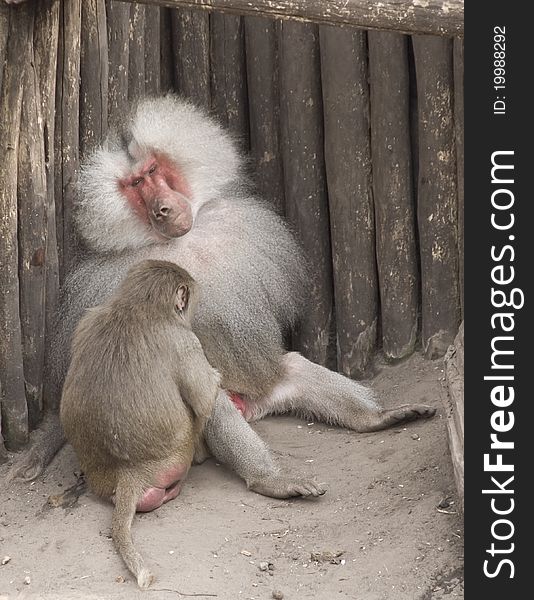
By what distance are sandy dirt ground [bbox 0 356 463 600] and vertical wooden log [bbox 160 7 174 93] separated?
1.91 metres

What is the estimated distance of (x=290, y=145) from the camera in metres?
6.20

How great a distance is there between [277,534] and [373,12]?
1.97 meters

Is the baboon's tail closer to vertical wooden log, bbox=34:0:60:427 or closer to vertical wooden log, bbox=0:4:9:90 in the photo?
vertical wooden log, bbox=34:0:60:427

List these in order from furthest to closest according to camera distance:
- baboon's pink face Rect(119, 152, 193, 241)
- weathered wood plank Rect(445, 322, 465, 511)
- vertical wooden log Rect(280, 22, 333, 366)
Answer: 1. vertical wooden log Rect(280, 22, 333, 366)
2. baboon's pink face Rect(119, 152, 193, 241)
3. weathered wood plank Rect(445, 322, 465, 511)

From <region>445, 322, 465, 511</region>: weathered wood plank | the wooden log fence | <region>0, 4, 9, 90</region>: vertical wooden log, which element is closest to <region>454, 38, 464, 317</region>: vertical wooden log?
the wooden log fence

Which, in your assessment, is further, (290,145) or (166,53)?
(166,53)

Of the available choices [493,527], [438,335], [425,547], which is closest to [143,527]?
[425,547]

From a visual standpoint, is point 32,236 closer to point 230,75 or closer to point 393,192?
point 230,75

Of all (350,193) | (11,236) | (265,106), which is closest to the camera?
(11,236)

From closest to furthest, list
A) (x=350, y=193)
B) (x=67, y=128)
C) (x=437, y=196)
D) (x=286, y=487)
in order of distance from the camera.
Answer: (x=286, y=487)
(x=67, y=128)
(x=437, y=196)
(x=350, y=193)

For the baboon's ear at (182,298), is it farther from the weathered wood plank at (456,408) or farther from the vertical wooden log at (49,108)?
the weathered wood plank at (456,408)

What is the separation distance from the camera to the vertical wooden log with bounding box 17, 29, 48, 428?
214 inches

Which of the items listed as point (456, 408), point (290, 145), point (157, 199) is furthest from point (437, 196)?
point (456, 408)

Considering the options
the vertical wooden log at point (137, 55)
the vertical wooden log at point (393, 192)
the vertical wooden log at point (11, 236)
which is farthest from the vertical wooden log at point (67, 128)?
the vertical wooden log at point (393, 192)
